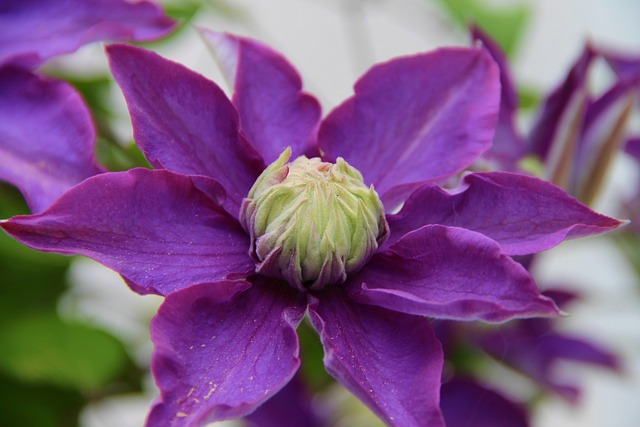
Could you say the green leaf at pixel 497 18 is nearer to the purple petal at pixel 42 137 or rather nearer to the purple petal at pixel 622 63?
the purple petal at pixel 622 63

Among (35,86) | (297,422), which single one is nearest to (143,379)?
(297,422)

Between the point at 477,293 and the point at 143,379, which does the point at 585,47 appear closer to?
the point at 477,293

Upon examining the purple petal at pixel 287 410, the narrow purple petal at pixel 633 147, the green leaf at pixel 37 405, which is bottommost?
the green leaf at pixel 37 405

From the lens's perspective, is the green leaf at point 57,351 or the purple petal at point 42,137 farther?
the green leaf at point 57,351

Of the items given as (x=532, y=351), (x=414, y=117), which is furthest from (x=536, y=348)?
(x=414, y=117)

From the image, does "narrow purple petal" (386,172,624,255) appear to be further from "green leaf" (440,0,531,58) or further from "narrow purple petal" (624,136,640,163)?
"green leaf" (440,0,531,58)

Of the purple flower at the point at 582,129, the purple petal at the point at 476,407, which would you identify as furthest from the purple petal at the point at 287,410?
the purple flower at the point at 582,129

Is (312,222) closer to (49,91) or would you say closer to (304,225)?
(304,225)

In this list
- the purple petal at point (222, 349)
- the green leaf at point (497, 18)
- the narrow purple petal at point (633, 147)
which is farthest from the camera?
the green leaf at point (497, 18)
